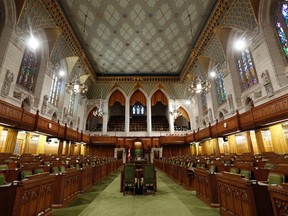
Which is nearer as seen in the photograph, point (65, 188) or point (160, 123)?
point (65, 188)

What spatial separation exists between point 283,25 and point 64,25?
42.8 ft

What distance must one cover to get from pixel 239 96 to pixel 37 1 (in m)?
13.5

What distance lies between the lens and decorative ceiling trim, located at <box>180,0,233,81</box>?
9555mm

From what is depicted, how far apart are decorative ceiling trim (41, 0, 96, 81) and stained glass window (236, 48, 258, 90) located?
12.4m

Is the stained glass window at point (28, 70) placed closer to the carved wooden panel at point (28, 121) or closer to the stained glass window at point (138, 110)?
the carved wooden panel at point (28, 121)

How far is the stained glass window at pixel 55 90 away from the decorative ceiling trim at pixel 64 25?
2.81m

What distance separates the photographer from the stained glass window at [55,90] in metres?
12.6

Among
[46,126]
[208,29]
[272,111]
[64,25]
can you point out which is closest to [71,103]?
[46,126]

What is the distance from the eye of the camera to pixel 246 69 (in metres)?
10.1

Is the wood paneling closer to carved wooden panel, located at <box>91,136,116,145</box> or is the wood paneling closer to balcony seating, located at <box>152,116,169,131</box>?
carved wooden panel, located at <box>91,136,116,145</box>

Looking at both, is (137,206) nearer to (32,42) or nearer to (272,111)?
(272,111)

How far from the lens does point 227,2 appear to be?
9.14 metres

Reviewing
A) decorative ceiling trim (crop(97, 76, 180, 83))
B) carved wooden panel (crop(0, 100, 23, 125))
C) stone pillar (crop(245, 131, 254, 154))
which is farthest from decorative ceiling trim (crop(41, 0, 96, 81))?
stone pillar (crop(245, 131, 254, 154))

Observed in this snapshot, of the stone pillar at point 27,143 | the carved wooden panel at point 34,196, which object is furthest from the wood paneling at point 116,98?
the carved wooden panel at point 34,196
